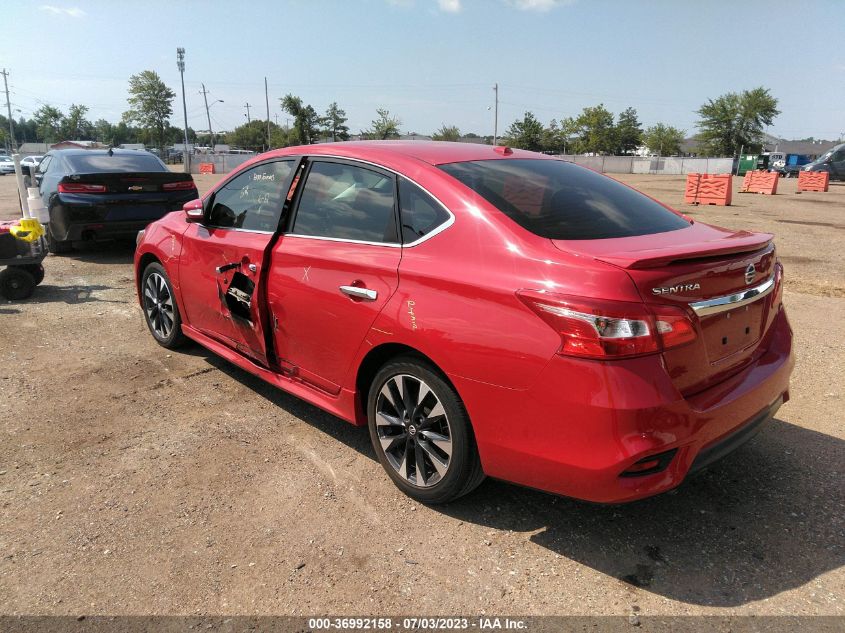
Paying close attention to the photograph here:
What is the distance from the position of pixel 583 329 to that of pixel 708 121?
293 feet

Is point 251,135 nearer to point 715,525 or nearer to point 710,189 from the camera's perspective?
point 710,189

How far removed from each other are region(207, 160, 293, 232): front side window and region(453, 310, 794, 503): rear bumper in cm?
189

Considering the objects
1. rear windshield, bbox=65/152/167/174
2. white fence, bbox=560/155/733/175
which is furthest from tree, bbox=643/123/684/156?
rear windshield, bbox=65/152/167/174

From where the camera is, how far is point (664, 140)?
322 ft

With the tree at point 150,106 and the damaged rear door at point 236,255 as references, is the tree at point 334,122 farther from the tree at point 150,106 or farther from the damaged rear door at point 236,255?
the damaged rear door at point 236,255

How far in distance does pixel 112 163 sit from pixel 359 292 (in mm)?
8065

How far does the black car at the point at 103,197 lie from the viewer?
8336 mm

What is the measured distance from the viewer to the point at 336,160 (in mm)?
3488

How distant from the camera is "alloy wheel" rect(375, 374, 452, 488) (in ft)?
9.21

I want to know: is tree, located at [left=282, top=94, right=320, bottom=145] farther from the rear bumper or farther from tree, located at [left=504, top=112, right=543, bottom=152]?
the rear bumper

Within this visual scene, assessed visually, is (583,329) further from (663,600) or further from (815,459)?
(815,459)

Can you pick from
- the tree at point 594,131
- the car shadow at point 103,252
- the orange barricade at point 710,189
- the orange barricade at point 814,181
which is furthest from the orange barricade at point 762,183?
the tree at point 594,131

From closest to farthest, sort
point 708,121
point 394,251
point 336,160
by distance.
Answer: point 394,251 < point 336,160 < point 708,121

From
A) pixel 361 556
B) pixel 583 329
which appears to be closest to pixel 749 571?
pixel 583 329
